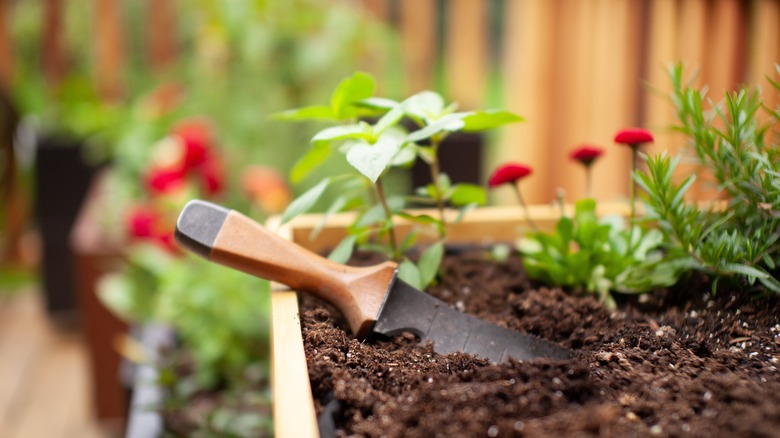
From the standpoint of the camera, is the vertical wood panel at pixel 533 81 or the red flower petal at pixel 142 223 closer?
the red flower petal at pixel 142 223

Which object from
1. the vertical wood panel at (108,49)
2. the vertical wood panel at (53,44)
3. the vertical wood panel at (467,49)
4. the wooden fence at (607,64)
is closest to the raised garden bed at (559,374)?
the wooden fence at (607,64)

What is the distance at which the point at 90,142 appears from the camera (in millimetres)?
2070

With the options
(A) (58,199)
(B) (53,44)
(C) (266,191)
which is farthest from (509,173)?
(B) (53,44)

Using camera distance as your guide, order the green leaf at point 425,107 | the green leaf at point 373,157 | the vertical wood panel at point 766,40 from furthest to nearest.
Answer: the vertical wood panel at point 766,40 → the green leaf at point 425,107 → the green leaf at point 373,157

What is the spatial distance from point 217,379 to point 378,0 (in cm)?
144

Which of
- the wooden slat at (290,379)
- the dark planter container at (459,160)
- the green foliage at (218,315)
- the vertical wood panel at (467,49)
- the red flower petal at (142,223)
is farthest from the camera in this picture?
the vertical wood panel at (467,49)

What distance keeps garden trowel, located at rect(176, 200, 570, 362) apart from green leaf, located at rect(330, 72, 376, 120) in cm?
14

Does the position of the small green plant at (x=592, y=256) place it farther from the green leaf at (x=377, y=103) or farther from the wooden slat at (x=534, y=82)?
the wooden slat at (x=534, y=82)

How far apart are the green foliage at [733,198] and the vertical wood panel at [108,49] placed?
1.93 m

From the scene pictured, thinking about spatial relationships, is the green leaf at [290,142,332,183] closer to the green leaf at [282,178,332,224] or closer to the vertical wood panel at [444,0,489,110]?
the green leaf at [282,178,332,224]

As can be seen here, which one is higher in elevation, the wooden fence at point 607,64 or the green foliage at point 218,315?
the wooden fence at point 607,64

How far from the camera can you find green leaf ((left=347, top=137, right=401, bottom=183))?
560 mm

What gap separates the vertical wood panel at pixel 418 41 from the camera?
89.3 inches

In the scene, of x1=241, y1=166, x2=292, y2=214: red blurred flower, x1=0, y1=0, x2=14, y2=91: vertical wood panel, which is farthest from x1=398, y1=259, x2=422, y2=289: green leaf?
x1=0, y1=0, x2=14, y2=91: vertical wood panel
